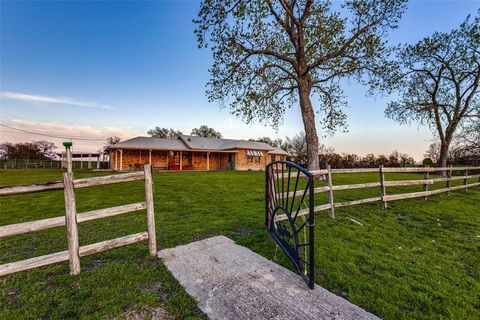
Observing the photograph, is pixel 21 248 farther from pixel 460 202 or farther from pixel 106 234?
pixel 460 202

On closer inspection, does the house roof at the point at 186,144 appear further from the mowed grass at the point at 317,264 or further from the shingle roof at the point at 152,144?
the mowed grass at the point at 317,264

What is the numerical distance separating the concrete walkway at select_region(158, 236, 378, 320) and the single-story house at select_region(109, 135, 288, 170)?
70.8 ft

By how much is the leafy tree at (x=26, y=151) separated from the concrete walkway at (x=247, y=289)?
53186 mm

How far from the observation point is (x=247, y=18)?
11.5 m

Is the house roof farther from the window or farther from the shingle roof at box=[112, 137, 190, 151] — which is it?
the window

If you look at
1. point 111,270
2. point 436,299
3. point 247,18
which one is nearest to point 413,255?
point 436,299

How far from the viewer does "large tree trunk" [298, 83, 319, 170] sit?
36.5 ft

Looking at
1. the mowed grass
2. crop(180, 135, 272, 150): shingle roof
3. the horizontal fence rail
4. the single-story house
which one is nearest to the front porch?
the single-story house

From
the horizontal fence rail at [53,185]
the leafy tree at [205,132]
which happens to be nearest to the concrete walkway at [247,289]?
the horizontal fence rail at [53,185]

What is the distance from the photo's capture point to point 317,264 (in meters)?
3.06

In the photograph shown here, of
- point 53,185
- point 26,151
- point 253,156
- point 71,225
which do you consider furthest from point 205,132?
point 71,225

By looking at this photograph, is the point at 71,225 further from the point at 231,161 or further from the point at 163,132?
the point at 163,132

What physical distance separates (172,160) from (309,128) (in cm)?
1916

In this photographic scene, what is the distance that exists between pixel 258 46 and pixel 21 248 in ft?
42.5
